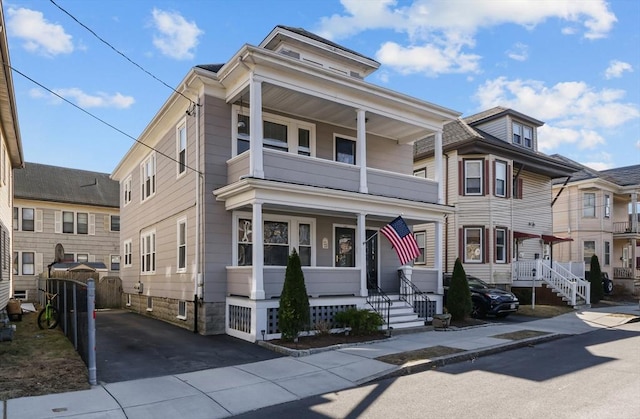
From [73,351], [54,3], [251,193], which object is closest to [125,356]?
[73,351]

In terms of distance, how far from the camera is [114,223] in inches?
1293

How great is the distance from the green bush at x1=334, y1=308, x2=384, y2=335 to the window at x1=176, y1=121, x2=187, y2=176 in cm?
673

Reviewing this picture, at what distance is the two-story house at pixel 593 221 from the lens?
3033cm

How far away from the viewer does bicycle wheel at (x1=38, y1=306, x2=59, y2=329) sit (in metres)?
14.1

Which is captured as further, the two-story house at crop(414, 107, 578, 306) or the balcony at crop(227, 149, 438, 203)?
the two-story house at crop(414, 107, 578, 306)

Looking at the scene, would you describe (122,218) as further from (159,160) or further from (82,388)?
(82,388)

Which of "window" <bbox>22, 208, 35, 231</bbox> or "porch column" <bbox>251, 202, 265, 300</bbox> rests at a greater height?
"window" <bbox>22, 208, 35, 231</bbox>

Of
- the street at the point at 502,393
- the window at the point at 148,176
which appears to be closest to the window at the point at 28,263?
the window at the point at 148,176

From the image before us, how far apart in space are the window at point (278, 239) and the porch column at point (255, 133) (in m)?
2.37

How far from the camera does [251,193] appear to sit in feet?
39.3

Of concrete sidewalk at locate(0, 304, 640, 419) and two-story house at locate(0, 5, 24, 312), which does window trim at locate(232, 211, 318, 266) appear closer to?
concrete sidewalk at locate(0, 304, 640, 419)

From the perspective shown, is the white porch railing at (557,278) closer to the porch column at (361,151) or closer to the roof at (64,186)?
the porch column at (361,151)

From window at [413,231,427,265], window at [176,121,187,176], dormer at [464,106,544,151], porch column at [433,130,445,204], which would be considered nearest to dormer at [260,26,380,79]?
porch column at [433,130,445,204]

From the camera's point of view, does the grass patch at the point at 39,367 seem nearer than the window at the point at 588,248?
Yes
